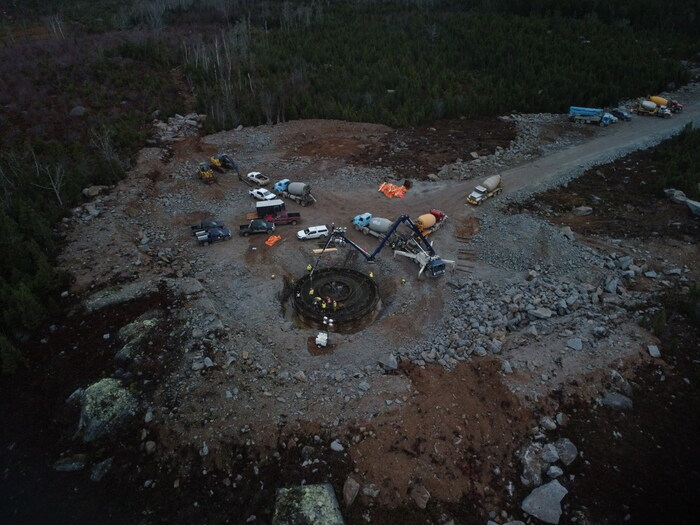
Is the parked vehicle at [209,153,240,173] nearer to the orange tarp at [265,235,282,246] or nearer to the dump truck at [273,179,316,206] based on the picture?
the dump truck at [273,179,316,206]

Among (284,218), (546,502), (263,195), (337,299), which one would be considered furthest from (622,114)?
(546,502)

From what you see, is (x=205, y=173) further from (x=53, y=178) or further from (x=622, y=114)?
(x=622, y=114)

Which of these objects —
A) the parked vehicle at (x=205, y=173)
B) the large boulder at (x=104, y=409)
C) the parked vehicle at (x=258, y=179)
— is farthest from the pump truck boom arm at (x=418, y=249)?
the large boulder at (x=104, y=409)

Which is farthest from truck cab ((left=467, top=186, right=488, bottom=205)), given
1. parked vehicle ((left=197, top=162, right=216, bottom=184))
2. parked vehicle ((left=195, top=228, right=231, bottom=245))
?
parked vehicle ((left=197, top=162, right=216, bottom=184))

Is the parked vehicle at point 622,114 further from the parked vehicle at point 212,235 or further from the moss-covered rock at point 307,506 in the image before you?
the moss-covered rock at point 307,506

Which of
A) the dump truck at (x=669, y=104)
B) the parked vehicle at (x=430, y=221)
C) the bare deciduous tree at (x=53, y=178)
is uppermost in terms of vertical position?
the dump truck at (x=669, y=104)

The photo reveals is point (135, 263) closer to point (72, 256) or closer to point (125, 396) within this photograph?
point (72, 256)

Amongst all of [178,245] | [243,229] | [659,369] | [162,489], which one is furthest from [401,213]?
[162,489]
